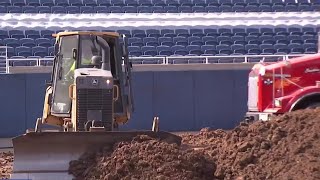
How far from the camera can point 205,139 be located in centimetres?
1579

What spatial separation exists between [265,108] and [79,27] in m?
13.9

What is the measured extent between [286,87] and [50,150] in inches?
267

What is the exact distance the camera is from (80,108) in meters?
10.5

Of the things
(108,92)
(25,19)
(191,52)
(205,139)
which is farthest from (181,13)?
(108,92)

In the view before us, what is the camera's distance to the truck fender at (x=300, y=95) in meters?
14.1

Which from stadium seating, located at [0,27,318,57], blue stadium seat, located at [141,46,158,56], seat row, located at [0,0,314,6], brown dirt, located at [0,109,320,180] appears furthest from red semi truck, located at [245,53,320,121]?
seat row, located at [0,0,314,6]

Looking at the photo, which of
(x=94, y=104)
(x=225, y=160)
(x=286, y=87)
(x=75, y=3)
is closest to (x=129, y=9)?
(x=75, y=3)

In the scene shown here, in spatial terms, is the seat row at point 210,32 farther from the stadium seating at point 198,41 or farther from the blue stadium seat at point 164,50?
the blue stadium seat at point 164,50

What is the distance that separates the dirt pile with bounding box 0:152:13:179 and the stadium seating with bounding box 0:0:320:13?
13191mm

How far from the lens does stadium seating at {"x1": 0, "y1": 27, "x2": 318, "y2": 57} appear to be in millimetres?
26266

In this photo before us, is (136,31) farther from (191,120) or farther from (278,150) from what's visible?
(278,150)

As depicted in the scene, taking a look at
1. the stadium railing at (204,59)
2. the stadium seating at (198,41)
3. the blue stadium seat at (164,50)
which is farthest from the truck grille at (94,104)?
the blue stadium seat at (164,50)

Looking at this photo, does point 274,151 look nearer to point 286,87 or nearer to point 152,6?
point 286,87

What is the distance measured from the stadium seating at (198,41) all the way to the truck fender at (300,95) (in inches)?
479
